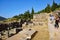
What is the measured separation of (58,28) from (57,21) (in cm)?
56

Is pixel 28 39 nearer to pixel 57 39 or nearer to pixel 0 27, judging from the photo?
pixel 57 39

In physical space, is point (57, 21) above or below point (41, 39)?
above

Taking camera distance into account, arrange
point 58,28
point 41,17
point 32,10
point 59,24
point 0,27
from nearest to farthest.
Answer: point 58,28, point 59,24, point 41,17, point 0,27, point 32,10

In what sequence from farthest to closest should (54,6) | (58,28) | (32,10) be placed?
(32,10) < (54,6) < (58,28)

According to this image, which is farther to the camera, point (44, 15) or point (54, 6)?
point (54, 6)

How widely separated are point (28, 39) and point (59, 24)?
241 cm

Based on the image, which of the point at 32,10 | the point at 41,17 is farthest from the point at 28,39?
the point at 32,10

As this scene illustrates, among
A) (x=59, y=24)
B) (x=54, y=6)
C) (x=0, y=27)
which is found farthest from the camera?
(x=54, y=6)

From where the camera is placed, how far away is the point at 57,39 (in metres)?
7.56

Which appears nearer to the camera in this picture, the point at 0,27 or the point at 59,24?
the point at 59,24

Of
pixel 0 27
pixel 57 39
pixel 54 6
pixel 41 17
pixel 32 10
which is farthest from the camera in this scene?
pixel 32 10

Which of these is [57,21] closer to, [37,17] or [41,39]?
[41,39]

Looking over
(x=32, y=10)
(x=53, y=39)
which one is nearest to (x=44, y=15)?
(x=53, y=39)

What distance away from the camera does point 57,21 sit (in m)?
10.6
